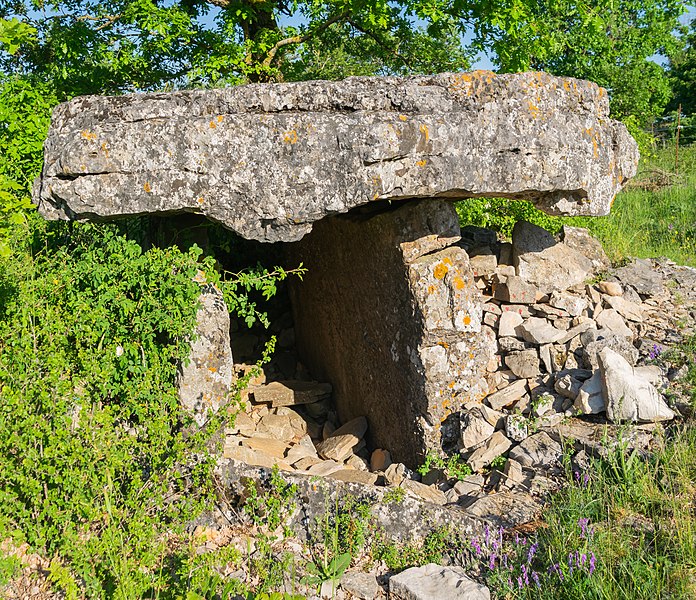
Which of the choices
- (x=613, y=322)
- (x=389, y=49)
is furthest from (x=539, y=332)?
(x=389, y=49)

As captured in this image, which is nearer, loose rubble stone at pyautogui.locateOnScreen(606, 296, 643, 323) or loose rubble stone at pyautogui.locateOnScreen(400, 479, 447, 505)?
loose rubble stone at pyautogui.locateOnScreen(400, 479, 447, 505)

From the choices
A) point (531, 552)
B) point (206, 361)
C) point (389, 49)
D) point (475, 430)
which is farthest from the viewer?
point (389, 49)

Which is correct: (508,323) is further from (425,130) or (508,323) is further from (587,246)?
(425,130)

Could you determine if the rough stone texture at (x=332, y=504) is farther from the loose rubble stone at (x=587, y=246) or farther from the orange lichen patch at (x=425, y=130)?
the loose rubble stone at (x=587, y=246)

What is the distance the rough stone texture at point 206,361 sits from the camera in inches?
192

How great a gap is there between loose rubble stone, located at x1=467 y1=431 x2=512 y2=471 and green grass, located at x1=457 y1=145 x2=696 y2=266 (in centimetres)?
250

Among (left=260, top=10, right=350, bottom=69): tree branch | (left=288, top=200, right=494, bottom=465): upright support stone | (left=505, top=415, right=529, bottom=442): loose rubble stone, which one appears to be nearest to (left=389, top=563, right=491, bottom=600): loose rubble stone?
(left=505, top=415, right=529, bottom=442): loose rubble stone

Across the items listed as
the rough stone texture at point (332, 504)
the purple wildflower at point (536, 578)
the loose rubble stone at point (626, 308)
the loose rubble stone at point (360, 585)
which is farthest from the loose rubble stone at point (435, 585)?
the loose rubble stone at point (626, 308)

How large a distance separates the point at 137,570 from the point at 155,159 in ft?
7.50

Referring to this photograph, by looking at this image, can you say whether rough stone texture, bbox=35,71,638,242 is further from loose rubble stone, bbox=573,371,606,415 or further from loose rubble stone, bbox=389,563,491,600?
loose rubble stone, bbox=389,563,491,600

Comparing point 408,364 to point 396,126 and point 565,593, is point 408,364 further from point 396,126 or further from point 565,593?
point 565,593

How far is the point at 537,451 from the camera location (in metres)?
4.33

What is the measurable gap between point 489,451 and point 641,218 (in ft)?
16.4

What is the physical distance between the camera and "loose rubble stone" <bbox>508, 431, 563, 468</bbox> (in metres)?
4.25
